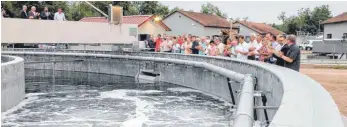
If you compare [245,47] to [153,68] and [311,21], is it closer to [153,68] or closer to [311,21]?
[153,68]

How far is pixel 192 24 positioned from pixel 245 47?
41.5 m

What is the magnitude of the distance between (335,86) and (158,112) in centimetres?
485

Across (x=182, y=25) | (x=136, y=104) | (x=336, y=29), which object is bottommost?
(x=136, y=104)

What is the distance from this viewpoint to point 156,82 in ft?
58.5

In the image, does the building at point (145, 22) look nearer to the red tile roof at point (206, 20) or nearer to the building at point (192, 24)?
the building at point (192, 24)

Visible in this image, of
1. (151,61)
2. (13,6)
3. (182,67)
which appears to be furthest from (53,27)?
(13,6)

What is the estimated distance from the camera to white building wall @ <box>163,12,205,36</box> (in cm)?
5388

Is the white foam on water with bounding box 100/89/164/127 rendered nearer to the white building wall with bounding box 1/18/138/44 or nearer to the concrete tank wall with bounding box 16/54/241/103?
the concrete tank wall with bounding box 16/54/241/103

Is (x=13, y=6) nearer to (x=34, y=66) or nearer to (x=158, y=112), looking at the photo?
(x=34, y=66)

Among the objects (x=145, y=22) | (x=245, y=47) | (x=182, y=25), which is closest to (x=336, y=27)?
(x=145, y=22)

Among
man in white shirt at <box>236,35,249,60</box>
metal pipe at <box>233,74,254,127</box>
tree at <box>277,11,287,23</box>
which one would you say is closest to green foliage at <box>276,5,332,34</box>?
tree at <box>277,11,287,23</box>

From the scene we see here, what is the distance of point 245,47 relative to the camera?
1260cm

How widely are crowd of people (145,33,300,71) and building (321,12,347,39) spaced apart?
2362 cm

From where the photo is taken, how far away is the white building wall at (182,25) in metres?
53.9
